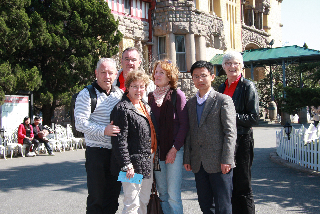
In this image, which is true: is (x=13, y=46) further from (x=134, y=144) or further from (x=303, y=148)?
(x=134, y=144)

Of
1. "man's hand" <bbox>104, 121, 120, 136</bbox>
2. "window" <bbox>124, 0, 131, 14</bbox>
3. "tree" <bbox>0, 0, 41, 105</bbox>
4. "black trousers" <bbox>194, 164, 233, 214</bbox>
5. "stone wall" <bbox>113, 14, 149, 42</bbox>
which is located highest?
"window" <bbox>124, 0, 131, 14</bbox>

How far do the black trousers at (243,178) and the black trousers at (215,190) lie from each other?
0.65 ft

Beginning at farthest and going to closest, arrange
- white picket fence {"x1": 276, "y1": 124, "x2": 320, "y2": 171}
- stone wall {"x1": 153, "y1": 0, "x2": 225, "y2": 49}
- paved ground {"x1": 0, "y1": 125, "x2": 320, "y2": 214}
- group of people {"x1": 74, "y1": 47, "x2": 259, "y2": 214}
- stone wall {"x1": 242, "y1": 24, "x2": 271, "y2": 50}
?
stone wall {"x1": 242, "y1": 24, "x2": 271, "y2": 50}, stone wall {"x1": 153, "y1": 0, "x2": 225, "y2": 49}, white picket fence {"x1": 276, "y1": 124, "x2": 320, "y2": 171}, paved ground {"x1": 0, "y1": 125, "x2": 320, "y2": 214}, group of people {"x1": 74, "y1": 47, "x2": 259, "y2": 214}

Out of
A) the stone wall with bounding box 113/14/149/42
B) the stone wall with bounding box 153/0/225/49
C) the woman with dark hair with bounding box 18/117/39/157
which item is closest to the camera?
the woman with dark hair with bounding box 18/117/39/157

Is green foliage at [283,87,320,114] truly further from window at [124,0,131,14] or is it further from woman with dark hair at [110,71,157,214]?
window at [124,0,131,14]

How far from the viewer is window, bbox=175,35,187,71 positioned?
21.8 metres

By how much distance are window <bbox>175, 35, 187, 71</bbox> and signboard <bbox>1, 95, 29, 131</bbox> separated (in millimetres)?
11219

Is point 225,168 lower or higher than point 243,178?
higher

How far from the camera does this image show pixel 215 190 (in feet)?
11.0

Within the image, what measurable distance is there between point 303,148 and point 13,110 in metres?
10.4

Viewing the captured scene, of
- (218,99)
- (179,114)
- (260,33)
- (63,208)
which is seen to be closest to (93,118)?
(179,114)

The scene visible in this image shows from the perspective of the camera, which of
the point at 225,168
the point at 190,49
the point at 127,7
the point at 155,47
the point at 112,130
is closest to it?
the point at 112,130

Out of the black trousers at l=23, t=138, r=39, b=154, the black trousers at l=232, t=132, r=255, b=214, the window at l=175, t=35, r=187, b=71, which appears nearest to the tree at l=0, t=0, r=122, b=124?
the black trousers at l=23, t=138, r=39, b=154

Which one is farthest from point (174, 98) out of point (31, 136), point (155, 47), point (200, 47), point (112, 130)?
point (200, 47)
